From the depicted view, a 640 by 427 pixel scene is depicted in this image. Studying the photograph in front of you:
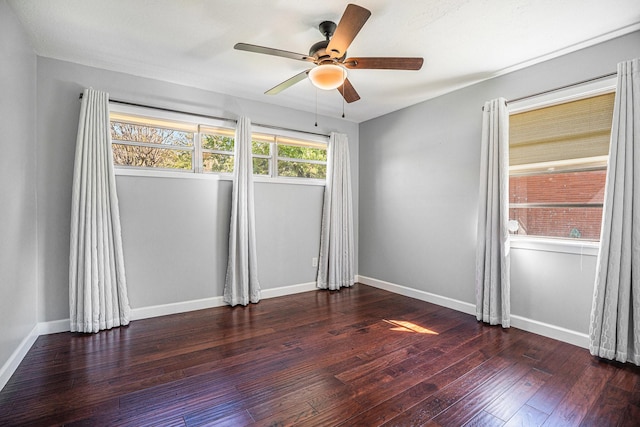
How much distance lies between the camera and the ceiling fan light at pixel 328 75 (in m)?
2.29

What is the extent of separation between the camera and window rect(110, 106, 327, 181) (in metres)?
3.31

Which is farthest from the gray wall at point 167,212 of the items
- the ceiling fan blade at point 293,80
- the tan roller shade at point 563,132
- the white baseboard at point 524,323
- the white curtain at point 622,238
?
the white curtain at point 622,238

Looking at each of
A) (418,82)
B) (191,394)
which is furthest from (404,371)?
(418,82)

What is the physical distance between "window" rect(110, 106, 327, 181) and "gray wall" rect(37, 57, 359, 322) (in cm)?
17

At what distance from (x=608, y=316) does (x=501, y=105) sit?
2.05 metres

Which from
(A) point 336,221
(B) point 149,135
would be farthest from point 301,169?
(B) point 149,135

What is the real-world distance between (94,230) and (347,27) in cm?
286

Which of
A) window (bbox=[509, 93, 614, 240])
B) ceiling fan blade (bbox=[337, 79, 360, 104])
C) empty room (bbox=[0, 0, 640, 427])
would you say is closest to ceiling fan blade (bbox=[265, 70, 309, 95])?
empty room (bbox=[0, 0, 640, 427])

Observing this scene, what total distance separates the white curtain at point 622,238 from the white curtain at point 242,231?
3.37 m

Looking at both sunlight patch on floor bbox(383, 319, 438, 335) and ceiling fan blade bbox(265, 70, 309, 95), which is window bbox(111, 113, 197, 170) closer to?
ceiling fan blade bbox(265, 70, 309, 95)

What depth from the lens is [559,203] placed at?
284 centimetres

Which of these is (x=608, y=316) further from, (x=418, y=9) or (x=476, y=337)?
(x=418, y=9)

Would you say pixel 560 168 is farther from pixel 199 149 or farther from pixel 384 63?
pixel 199 149

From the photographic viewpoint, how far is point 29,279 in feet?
8.75
